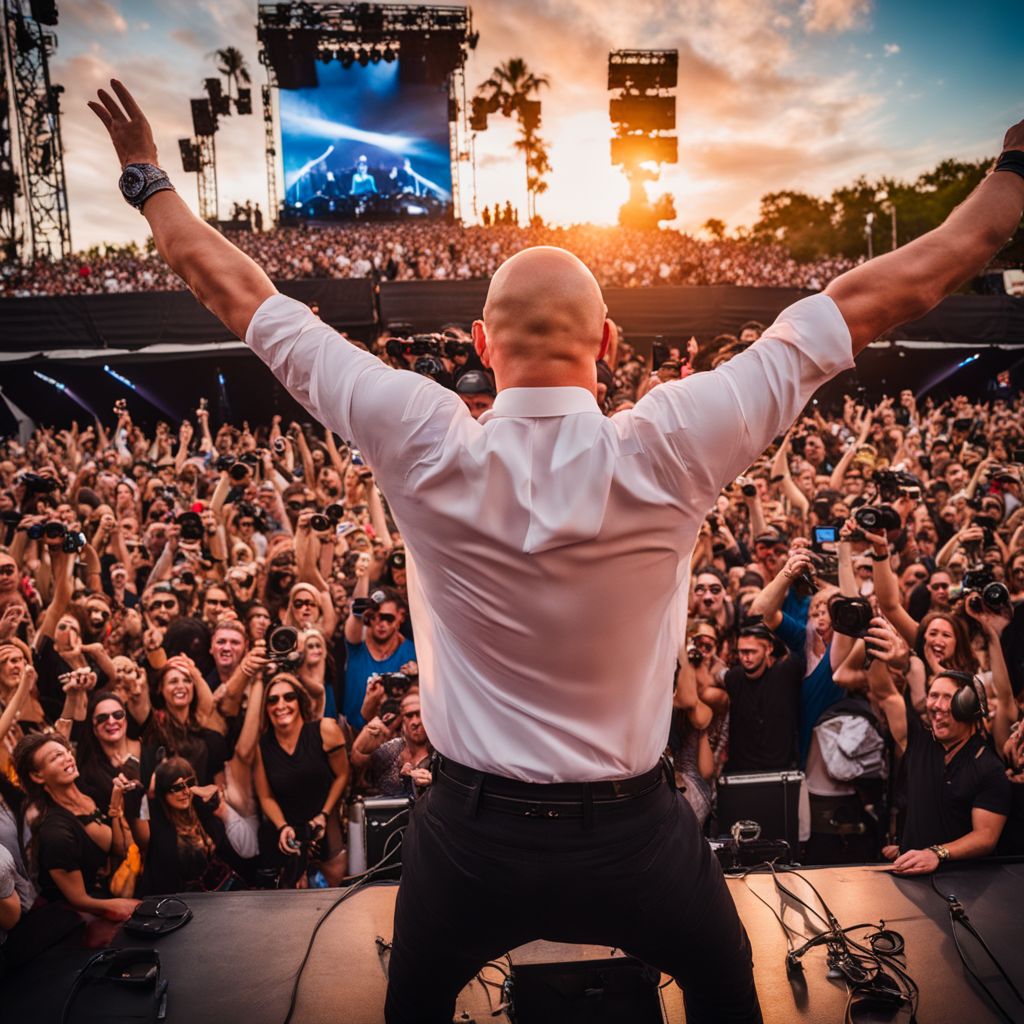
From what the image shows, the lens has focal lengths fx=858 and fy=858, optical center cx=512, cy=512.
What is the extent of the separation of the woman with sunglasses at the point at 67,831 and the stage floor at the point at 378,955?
497 millimetres

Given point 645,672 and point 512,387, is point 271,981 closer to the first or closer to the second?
point 645,672

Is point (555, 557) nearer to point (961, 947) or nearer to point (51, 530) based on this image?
point (961, 947)

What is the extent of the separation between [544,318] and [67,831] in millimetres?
2956

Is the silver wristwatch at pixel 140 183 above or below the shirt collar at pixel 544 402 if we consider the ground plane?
above

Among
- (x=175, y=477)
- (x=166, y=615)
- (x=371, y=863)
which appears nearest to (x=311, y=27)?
(x=175, y=477)

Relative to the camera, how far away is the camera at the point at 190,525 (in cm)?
581

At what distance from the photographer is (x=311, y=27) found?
1314 inches

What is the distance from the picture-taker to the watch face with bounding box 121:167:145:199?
53.7 inches

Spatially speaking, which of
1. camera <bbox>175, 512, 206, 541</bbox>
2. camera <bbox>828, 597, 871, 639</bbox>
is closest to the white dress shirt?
camera <bbox>828, 597, 871, 639</bbox>

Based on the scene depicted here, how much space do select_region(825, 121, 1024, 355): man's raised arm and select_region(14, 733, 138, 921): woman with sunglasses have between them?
3152 millimetres

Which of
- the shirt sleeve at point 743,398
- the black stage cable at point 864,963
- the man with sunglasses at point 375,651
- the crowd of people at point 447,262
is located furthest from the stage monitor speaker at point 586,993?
the crowd of people at point 447,262

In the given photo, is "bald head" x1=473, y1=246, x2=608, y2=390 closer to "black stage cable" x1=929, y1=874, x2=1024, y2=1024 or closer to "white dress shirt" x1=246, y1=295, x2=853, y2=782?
"white dress shirt" x1=246, y1=295, x2=853, y2=782

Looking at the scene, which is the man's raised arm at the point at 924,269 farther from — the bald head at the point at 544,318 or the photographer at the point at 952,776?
the photographer at the point at 952,776

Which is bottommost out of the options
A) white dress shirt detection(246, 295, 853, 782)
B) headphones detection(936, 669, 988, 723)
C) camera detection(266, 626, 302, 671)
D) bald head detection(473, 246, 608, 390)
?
headphones detection(936, 669, 988, 723)
